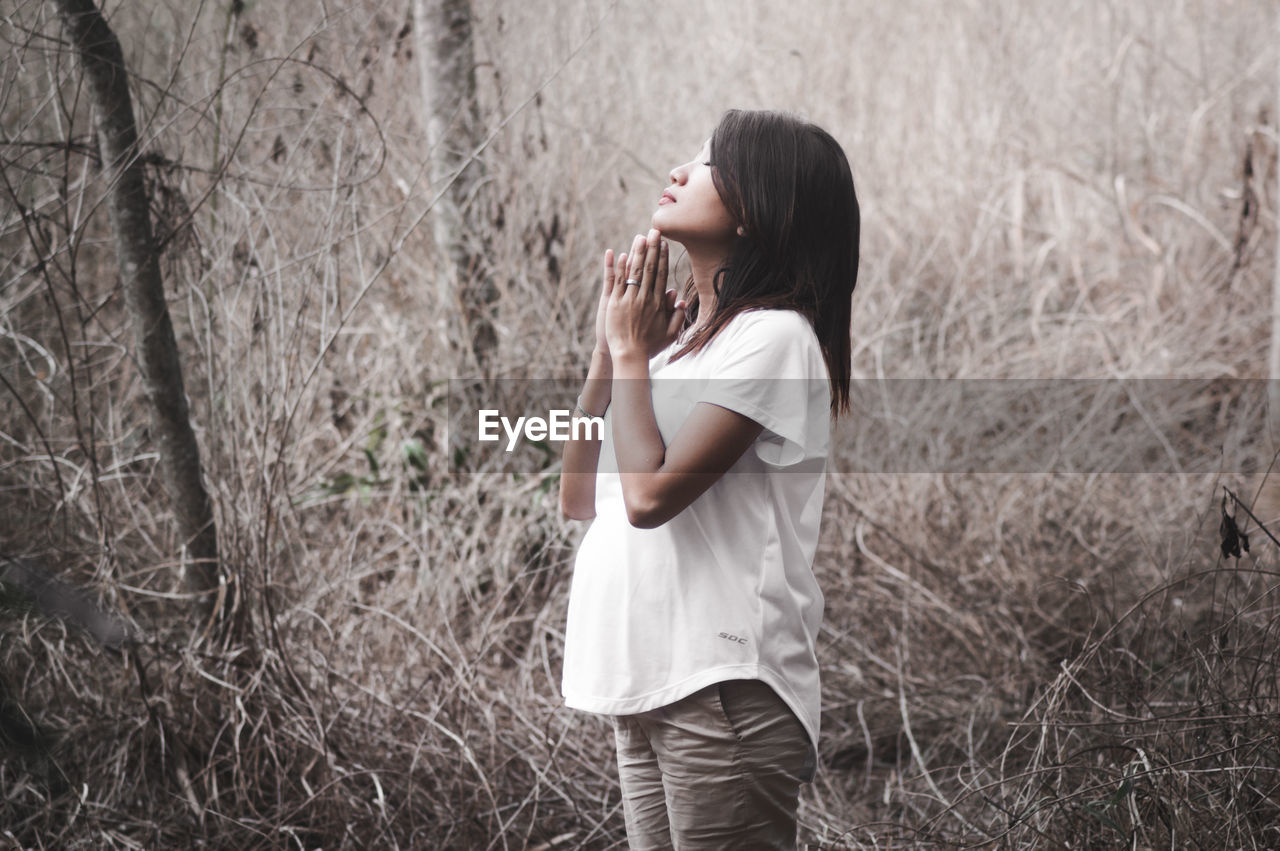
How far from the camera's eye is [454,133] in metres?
3.58

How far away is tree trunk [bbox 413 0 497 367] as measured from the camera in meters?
3.50

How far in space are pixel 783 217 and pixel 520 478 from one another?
6.73 feet

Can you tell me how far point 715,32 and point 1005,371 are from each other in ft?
9.02

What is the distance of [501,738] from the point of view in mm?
2445

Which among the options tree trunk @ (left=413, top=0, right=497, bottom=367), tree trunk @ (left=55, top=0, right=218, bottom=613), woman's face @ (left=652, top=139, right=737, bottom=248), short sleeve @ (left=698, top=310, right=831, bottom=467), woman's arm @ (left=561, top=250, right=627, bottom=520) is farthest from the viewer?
tree trunk @ (left=413, top=0, right=497, bottom=367)

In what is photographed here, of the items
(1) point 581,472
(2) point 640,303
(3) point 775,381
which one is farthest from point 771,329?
(1) point 581,472

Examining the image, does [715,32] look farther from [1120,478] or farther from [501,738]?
[501,738]

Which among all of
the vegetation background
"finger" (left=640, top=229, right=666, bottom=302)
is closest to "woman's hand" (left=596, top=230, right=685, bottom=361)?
"finger" (left=640, top=229, right=666, bottom=302)

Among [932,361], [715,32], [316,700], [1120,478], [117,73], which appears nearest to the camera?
[117,73]

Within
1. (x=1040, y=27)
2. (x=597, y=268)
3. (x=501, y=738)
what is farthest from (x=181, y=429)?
(x=1040, y=27)

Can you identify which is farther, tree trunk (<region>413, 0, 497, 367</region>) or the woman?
tree trunk (<region>413, 0, 497, 367</region>)

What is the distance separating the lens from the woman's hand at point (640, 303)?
4.37ft

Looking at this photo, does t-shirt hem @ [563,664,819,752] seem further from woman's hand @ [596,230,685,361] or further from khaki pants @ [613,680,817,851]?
woman's hand @ [596,230,685,361]

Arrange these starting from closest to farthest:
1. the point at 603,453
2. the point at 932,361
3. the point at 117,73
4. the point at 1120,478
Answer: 1. the point at 603,453
2. the point at 117,73
3. the point at 1120,478
4. the point at 932,361
